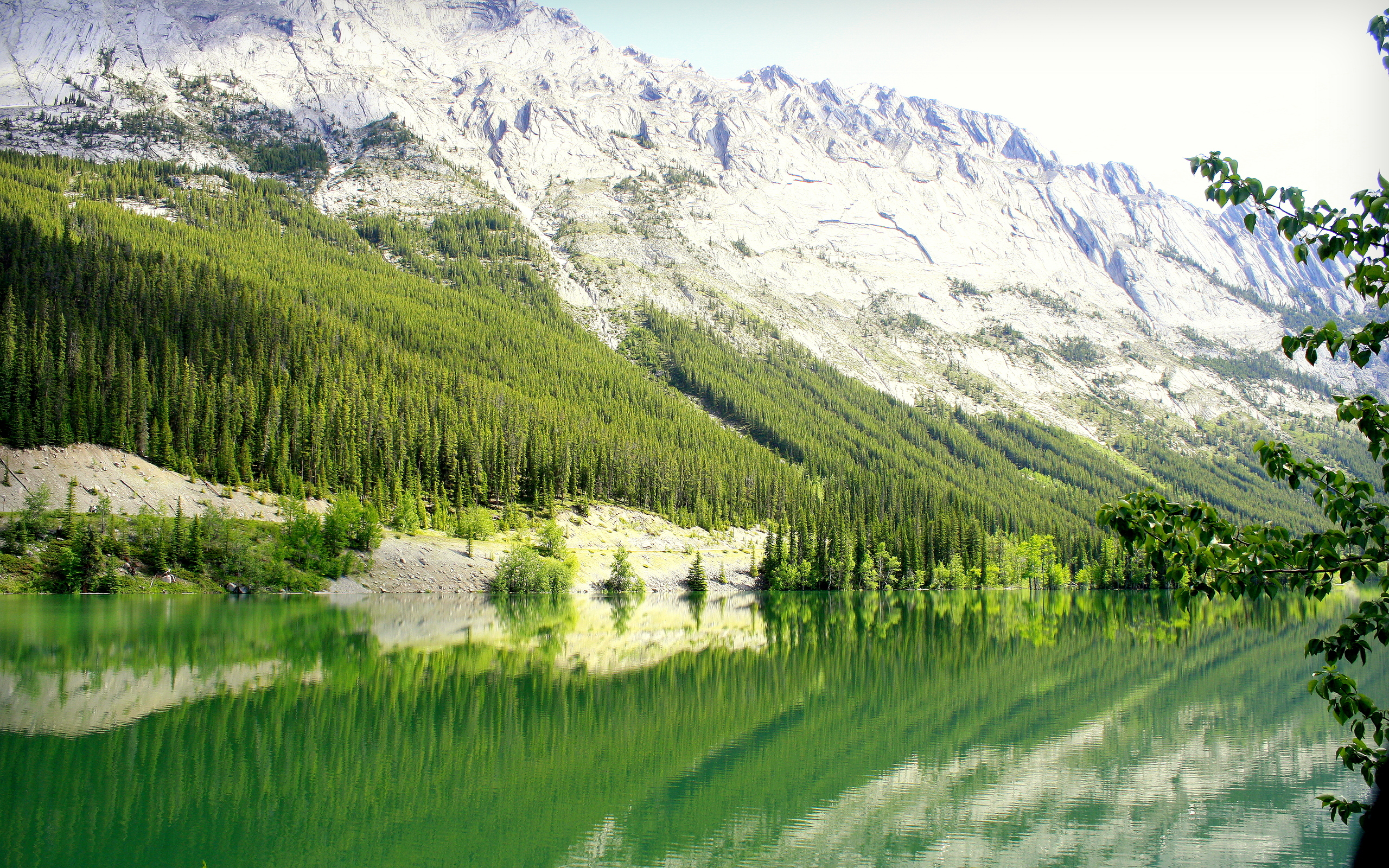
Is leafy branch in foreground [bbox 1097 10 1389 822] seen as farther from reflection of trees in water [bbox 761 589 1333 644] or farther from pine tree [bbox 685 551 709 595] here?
pine tree [bbox 685 551 709 595]

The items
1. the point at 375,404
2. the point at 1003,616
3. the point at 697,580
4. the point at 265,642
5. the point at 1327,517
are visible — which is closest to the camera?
the point at 1327,517

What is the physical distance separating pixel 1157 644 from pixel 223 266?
14562 centimetres

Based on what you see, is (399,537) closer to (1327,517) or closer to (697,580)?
(697,580)

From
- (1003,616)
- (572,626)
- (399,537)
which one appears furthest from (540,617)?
(1003,616)

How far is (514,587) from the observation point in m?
87.9

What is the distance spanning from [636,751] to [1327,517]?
23.7m

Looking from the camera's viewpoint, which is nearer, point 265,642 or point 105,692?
→ point 105,692

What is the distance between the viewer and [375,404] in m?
112

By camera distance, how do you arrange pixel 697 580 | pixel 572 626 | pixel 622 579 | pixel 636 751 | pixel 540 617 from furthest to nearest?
pixel 697 580
pixel 622 579
pixel 540 617
pixel 572 626
pixel 636 751

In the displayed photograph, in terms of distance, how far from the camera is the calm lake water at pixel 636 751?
18625mm

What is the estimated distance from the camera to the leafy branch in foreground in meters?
5.24

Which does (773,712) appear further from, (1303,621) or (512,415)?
(512,415)

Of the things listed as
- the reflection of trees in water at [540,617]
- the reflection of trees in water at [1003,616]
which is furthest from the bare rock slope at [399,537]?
the reflection of trees in water at [1003,616]

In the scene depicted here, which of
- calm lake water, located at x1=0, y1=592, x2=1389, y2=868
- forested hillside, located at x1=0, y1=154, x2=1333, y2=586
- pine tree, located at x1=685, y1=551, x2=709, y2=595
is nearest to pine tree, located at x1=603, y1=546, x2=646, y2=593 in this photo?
pine tree, located at x1=685, y1=551, x2=709, y2=595
